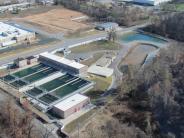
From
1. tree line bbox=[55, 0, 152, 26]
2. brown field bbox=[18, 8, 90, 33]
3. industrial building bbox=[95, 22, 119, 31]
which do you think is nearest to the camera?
industrial building bbox=[95, 22, 119, 31]

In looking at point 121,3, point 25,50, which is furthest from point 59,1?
point 25,50

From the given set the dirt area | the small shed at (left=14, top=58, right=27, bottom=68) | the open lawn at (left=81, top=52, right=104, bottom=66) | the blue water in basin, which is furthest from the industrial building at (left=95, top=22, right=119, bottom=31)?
the small shed at (left=14, top=58, right=27, bottom=68)

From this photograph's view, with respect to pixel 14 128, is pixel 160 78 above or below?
above

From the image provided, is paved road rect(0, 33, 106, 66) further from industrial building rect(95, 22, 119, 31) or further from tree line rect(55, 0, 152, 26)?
tree line rect(55, 0, 152, 26)

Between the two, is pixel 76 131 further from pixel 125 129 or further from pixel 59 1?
pixel 59 1

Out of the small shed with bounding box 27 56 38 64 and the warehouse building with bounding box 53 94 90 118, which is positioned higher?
the small shed with bounding box 27 56 38 64

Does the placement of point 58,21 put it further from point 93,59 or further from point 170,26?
point 170,26
